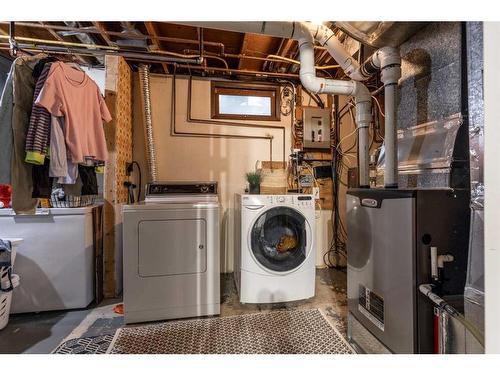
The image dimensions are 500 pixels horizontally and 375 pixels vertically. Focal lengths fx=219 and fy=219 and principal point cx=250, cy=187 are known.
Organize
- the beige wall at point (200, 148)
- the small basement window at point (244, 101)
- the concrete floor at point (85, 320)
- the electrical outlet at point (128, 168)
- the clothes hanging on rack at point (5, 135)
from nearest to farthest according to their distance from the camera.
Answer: the clothes hanging on rack at point (5, 135) → the concrete floor at point (85, 320) → the electrical outlet at point (128, 168) → the beige wall at point (200, 148) → the small basement window at point (244, 101)

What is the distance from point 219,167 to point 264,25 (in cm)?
175

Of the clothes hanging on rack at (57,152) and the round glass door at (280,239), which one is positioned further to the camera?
the round glass door at (280,239)

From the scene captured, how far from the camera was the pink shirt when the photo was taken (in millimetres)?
1343

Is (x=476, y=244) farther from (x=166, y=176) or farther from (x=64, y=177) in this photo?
(x=166, y=176)

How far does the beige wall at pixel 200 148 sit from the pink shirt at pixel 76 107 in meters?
1.05

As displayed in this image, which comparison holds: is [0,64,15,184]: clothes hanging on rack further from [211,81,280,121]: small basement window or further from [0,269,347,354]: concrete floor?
[211,81,280,121]: small basement window

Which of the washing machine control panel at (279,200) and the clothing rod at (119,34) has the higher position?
the clothing rod at (119,34)

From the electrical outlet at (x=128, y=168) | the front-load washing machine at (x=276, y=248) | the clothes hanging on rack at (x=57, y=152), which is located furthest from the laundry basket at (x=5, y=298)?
the front-load washing machine at (x=276, y=248)

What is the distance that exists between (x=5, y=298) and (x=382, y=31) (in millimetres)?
3268

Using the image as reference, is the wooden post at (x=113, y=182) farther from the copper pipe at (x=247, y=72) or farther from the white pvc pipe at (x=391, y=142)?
the white pvc pipe at (x=391, y=142)

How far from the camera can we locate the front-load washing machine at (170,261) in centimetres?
175

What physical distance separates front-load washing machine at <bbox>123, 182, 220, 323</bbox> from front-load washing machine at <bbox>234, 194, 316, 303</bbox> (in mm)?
289

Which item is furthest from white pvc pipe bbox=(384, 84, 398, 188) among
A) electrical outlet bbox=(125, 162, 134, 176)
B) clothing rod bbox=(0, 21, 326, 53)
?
electrical outlet bbox=(125, 162, 134, 176)
